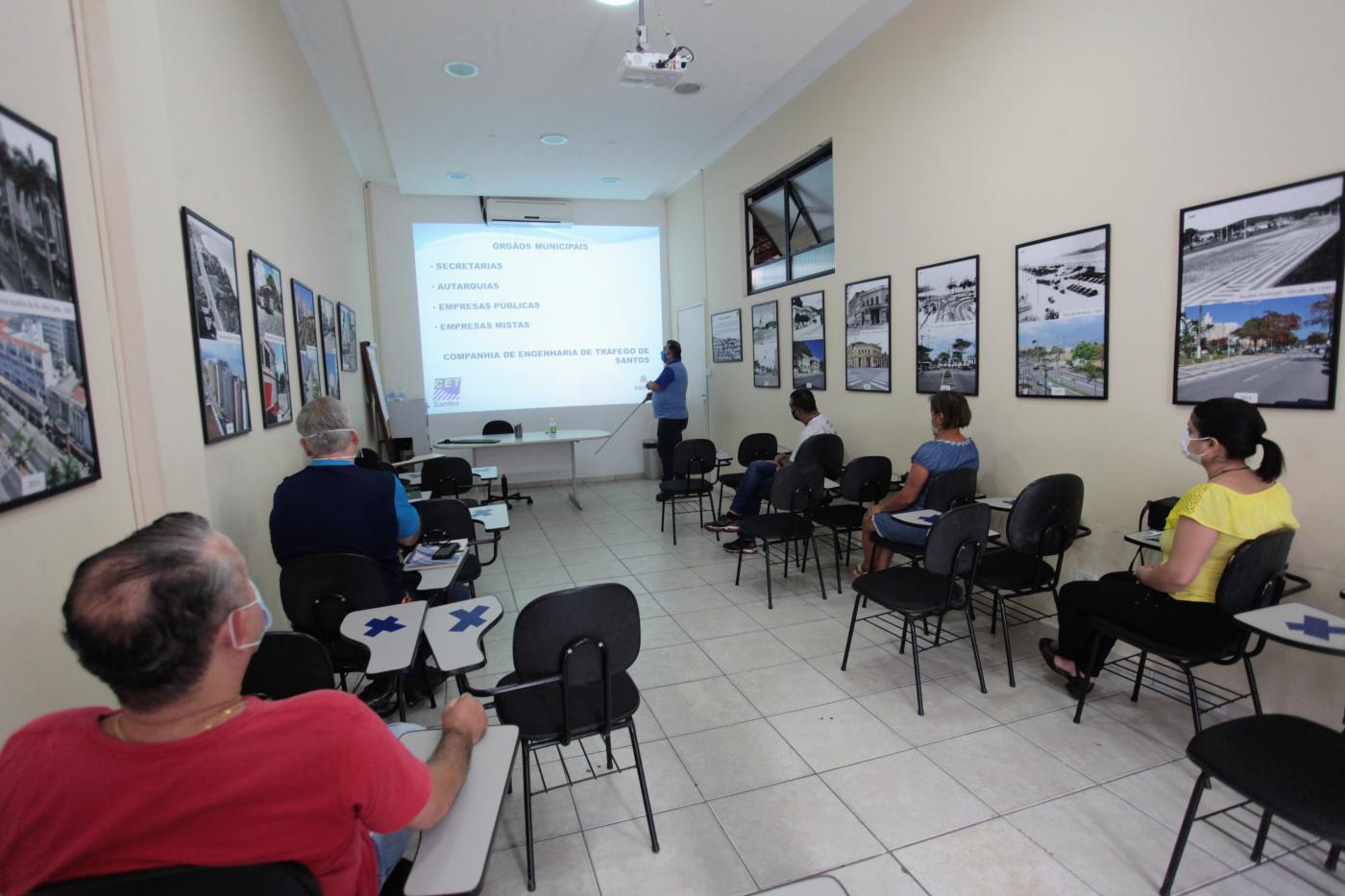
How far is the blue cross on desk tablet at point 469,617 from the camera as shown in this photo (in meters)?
1.92

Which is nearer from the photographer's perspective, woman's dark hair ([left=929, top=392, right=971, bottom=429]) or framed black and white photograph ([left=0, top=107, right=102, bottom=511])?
framed black and white photograph ([left=0, top=107, right=102, bottom=511])

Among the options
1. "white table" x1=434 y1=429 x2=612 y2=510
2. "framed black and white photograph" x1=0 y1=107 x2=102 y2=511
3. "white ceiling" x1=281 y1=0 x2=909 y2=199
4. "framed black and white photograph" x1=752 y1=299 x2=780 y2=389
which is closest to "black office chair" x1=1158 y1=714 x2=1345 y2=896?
"framed black and white photograph" x1=0 y1=107 x2=102 y2=511

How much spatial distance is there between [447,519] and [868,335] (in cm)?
324

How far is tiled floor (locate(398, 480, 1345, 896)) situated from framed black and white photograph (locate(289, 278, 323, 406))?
193 centimetres

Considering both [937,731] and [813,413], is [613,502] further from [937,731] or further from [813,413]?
[937,731]

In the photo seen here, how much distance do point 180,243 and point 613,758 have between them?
2320 millimetres

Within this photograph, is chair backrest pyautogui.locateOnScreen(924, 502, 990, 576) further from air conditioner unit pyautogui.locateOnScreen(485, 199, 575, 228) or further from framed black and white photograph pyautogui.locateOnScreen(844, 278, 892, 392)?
air conditioner unit pyautogui.locateOnScreen(485, 199, 575, 228)

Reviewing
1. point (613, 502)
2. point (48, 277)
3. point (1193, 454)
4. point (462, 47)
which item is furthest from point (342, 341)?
point (1193, 454)

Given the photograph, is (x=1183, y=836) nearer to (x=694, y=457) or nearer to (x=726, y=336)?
(x=694, y=457)

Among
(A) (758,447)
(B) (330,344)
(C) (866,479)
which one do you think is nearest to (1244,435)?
(C) (866,479)

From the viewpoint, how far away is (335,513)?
239cm

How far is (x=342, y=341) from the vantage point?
17.4 ft

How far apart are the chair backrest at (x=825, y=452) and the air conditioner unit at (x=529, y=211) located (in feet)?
15.8

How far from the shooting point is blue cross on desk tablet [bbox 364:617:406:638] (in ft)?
6.22
